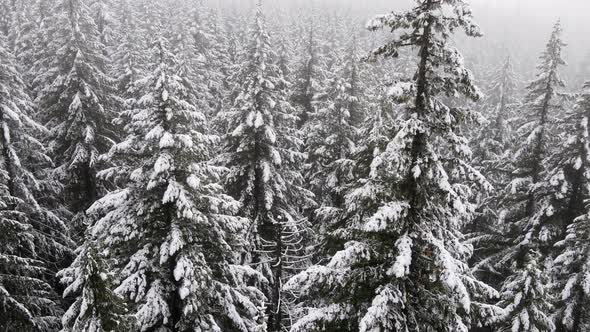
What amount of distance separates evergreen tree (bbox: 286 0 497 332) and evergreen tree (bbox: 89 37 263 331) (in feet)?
13.0

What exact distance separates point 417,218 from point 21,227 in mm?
12897

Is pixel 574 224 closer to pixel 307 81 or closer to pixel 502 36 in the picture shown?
pixel 307 81

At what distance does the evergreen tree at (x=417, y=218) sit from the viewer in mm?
9141

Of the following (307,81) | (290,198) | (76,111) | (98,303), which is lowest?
(98,303)

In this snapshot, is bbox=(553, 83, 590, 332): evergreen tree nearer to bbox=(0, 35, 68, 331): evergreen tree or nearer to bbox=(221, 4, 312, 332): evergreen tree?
bbox=(221, 4, 312, 332): evergreen tree

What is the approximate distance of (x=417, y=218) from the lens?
10.2 metres

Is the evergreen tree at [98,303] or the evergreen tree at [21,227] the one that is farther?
the evergreen tree at [21,227]

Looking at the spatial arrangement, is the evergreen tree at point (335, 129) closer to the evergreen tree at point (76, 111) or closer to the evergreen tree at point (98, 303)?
the evergreen tree at point (76, 111)

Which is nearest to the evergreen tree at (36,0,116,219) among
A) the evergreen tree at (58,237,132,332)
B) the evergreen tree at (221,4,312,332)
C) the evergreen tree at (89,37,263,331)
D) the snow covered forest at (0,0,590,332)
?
the snow covered forest at (0,0,590,332)

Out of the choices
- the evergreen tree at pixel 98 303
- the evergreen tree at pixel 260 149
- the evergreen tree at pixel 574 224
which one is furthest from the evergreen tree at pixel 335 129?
the evergreen tree at pixel 98 303

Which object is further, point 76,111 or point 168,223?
point 76,111

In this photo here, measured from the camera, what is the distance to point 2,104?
18.7 meters

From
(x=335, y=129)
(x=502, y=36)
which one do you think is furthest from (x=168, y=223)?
(x=502, y=36)

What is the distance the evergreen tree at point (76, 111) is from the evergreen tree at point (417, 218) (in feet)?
55.1
